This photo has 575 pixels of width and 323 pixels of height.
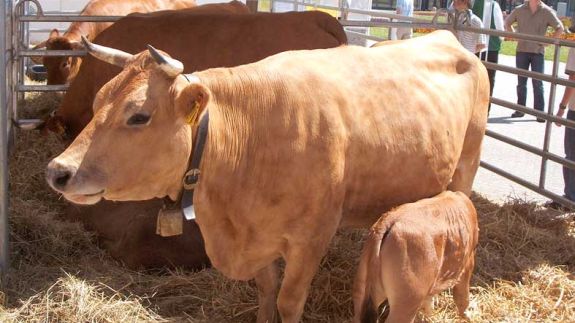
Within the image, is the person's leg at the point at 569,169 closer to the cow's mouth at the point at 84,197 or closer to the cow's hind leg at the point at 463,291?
the cow's hind leg at the point at 463,291

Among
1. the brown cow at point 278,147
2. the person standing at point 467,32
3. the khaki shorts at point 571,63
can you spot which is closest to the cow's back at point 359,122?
the brown cow at point 278,147

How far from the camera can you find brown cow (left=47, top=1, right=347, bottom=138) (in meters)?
5.88

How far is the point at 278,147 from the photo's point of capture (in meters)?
3.58

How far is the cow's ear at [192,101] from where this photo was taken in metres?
3.21

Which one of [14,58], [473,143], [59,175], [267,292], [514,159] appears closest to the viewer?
[59,175]

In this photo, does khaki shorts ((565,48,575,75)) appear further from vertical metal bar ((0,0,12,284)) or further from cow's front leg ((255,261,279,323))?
vertical metal bar ((0,0,12,284))

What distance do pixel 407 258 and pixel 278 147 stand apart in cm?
77

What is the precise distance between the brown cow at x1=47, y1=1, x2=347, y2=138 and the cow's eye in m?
2.69

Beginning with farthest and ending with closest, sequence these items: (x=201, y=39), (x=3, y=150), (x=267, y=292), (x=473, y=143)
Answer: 1. (x=201, y=39)
2. (x=473, y=143)
3. (x=3, y=150)
4. (x=267, y=292)

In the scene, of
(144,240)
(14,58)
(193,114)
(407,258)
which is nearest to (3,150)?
(144,240)

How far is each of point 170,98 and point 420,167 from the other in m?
1.49

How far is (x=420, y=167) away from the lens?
412 centimetres

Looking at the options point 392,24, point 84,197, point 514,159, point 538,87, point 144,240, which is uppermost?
point 392,24

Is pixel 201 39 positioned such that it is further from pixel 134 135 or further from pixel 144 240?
pixel 134 135
